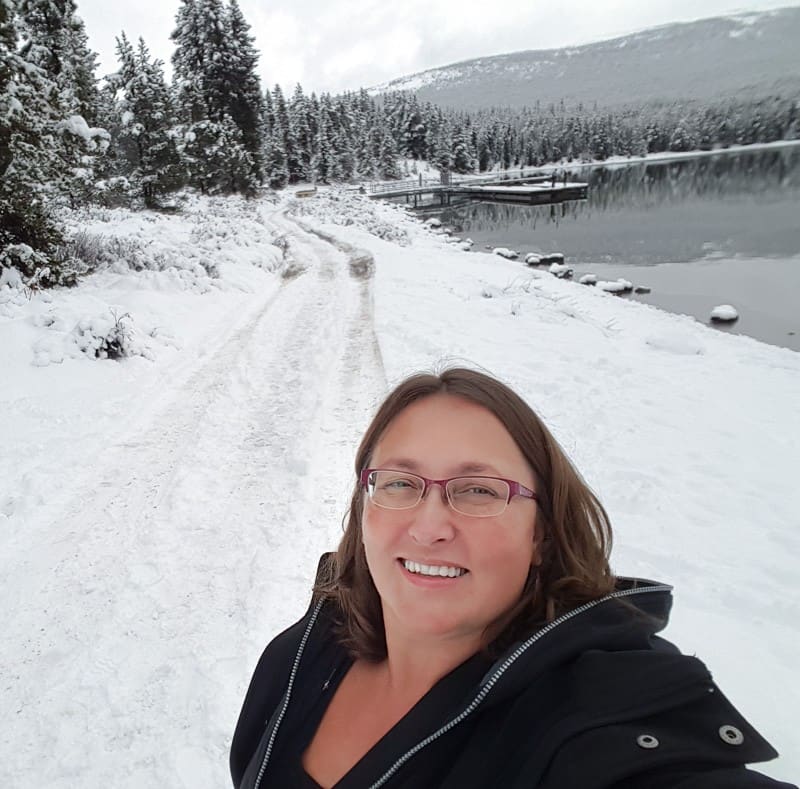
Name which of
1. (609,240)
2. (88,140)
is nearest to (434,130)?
(609,240)

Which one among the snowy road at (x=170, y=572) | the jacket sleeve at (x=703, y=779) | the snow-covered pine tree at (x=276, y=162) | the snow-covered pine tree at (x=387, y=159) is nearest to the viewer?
the jacket sleeve at (x=703, y=779)

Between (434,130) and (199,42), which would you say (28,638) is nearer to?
(199,42)

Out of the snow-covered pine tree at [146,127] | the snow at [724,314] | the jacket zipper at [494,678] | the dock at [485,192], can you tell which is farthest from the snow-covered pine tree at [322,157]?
the jacket zipper at [494,678]

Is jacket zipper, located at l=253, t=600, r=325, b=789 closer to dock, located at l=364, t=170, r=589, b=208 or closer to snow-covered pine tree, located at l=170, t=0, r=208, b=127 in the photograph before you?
snow-covered pine tree, located at l=170, t=0, r=208, b=127

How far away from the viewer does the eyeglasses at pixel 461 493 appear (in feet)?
4.43

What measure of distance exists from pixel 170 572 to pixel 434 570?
2.72 metres

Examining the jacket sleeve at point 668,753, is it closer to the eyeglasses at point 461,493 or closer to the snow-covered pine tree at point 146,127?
the eyeglasses at point 461,493

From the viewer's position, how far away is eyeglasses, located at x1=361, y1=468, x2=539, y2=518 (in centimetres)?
135

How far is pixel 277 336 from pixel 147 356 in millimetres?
1943

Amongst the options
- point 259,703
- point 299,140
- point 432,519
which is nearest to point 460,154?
point 299,140

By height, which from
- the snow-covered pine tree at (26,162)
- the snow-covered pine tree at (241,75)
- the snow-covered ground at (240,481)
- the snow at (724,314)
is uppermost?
the snow-covered pine tree at (241,75)

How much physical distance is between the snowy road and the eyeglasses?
5.76ft

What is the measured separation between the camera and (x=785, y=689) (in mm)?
2438

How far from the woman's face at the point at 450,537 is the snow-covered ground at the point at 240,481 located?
1667 mm
